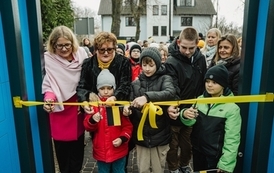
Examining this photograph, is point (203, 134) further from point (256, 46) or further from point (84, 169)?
point (84, 169)

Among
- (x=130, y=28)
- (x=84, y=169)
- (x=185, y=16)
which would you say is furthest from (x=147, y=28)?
(x=84, y=169)

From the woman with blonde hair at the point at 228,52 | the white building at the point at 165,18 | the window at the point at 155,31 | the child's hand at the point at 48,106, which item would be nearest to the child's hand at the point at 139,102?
the child's hand at the point at 48,106

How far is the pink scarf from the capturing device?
2.89 m

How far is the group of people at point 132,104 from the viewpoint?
2619mm

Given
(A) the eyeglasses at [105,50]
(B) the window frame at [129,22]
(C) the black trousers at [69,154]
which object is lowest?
(C) the black trousers at [69,154]

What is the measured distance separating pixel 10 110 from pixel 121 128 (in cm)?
109

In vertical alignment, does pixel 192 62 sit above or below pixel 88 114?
above

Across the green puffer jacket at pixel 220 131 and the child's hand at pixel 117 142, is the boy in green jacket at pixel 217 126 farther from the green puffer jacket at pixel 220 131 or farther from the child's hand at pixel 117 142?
the child's hand at pixel 117 142

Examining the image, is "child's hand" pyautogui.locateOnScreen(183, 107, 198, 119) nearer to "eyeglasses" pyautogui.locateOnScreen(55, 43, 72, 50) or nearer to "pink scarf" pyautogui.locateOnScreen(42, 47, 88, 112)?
"pink scarf" pyautogui.locateOnScreen(42, 47, 88, 112)

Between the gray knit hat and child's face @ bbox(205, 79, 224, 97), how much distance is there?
951mm

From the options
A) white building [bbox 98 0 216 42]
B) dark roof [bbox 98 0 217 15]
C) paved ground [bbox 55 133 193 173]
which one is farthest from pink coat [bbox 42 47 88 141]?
dark roof [bbox 98 0 217 15]

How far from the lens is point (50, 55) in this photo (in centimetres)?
295

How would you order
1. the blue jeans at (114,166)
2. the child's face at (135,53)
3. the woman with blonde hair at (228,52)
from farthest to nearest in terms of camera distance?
the child's face at (135,53) → the woman with blonde hair at (228,52) → the blue jeans at (114,166)

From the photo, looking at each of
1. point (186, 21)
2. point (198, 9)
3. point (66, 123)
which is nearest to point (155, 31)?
point (186, 21)
